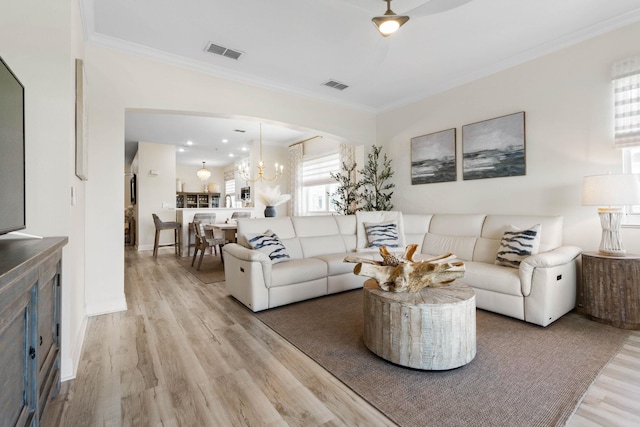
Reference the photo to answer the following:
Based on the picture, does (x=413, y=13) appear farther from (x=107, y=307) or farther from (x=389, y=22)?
(x=107, y=307)

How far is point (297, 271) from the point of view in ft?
10.3

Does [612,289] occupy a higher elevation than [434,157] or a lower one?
lower

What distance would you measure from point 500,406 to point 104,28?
4.43m

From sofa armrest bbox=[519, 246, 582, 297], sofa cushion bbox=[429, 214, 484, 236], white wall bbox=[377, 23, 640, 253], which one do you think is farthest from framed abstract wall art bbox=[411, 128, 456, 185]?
sofa armrest bbox=[519, 246, 582, 297]

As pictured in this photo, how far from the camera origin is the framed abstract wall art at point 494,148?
364 centimetres

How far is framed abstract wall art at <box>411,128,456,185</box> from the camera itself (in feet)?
14.4

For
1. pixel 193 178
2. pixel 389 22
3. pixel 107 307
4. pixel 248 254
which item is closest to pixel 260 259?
pixel 248 254

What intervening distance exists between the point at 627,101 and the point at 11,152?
4.66 meters

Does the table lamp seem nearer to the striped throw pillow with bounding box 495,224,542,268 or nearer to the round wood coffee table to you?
the striped throw pillow with bounding box 495,224,542,268

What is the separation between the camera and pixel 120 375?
A: 74.0 inches

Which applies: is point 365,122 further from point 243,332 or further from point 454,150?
point 243,332

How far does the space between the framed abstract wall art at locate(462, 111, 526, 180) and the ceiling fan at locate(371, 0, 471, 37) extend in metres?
2.19

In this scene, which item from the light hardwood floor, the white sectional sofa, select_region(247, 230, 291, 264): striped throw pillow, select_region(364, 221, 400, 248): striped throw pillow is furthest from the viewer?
select_region(364, 221, 400, 248): striped throw pillow

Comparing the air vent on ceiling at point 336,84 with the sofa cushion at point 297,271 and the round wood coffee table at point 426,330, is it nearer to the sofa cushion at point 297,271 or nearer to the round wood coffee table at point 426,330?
the sofa cushion at point 297,271
